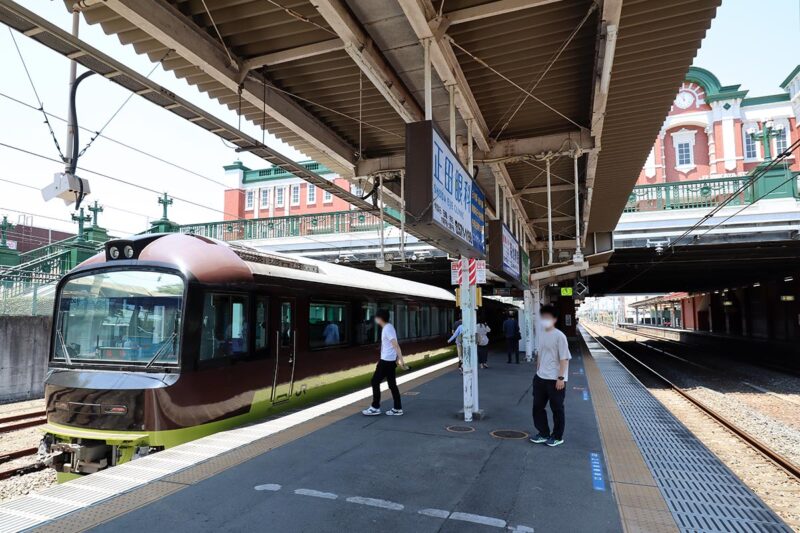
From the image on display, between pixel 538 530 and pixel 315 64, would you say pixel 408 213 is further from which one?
pixel 315 64

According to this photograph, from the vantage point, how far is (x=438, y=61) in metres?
6.41

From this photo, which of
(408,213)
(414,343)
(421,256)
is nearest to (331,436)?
(408,213)

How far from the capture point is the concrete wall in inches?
482

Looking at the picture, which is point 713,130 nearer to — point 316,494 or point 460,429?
point 460,429

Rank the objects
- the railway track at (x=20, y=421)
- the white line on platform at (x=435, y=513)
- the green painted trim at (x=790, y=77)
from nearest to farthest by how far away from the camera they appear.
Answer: the white line on platform at (x=435, y=513), the railway track at (x=20, y=421), the green painted trim at (x=790, y=77)

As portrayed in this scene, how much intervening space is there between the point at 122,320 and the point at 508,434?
5.40m

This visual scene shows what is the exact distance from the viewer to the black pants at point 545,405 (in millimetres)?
6270

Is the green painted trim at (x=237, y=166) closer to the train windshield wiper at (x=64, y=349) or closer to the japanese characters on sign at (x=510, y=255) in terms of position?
the japanese characters on sign at (x=510, y=255)

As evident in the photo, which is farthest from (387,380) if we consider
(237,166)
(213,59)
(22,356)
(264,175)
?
(237,166)

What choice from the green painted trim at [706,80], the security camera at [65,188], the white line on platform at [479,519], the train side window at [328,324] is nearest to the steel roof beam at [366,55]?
the security camera at [65,188]

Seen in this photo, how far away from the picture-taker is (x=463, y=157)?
9766 millimetres

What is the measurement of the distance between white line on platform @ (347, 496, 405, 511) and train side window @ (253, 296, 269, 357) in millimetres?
3844

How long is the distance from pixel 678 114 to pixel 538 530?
4557 cm

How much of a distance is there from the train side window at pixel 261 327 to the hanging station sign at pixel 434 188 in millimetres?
3241
